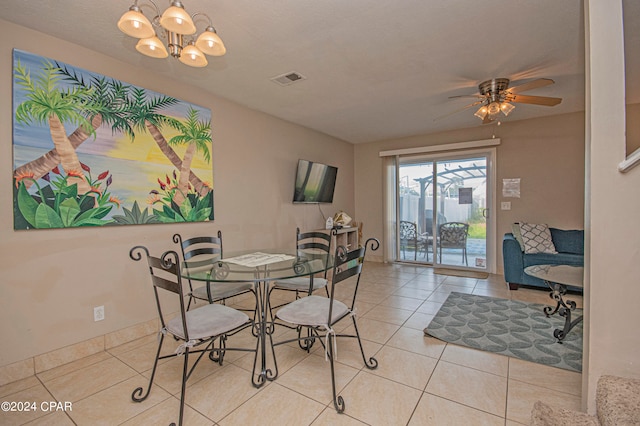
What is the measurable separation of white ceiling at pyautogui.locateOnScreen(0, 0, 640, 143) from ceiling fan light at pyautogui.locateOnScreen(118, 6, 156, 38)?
0.49m

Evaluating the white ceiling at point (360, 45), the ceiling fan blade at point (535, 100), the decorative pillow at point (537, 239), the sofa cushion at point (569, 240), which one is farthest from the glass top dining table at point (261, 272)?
the sofa cushion at point (569, 240)

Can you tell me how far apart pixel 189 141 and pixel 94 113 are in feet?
2.64

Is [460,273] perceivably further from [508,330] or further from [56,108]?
[56,108]

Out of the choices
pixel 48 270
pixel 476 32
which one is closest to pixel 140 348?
pixel 48 270

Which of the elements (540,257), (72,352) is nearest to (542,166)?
(540,257)

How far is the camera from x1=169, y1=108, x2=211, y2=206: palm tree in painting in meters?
2.81

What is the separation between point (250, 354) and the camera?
7.34ft

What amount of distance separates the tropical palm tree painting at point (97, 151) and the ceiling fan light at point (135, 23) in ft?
3.92

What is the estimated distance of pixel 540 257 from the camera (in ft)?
12.1

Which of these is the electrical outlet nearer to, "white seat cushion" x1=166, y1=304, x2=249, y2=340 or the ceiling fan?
"white seat cushion" x1=166, y1=304, x2=249, y2=340

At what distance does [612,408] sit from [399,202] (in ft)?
15.3

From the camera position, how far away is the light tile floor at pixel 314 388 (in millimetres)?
1543

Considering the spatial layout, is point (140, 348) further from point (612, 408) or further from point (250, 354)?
point (612, 408)

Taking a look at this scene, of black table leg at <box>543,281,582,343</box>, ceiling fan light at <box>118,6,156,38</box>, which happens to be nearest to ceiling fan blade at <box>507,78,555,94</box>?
black table leg at <box>543,281,582,343</box>
